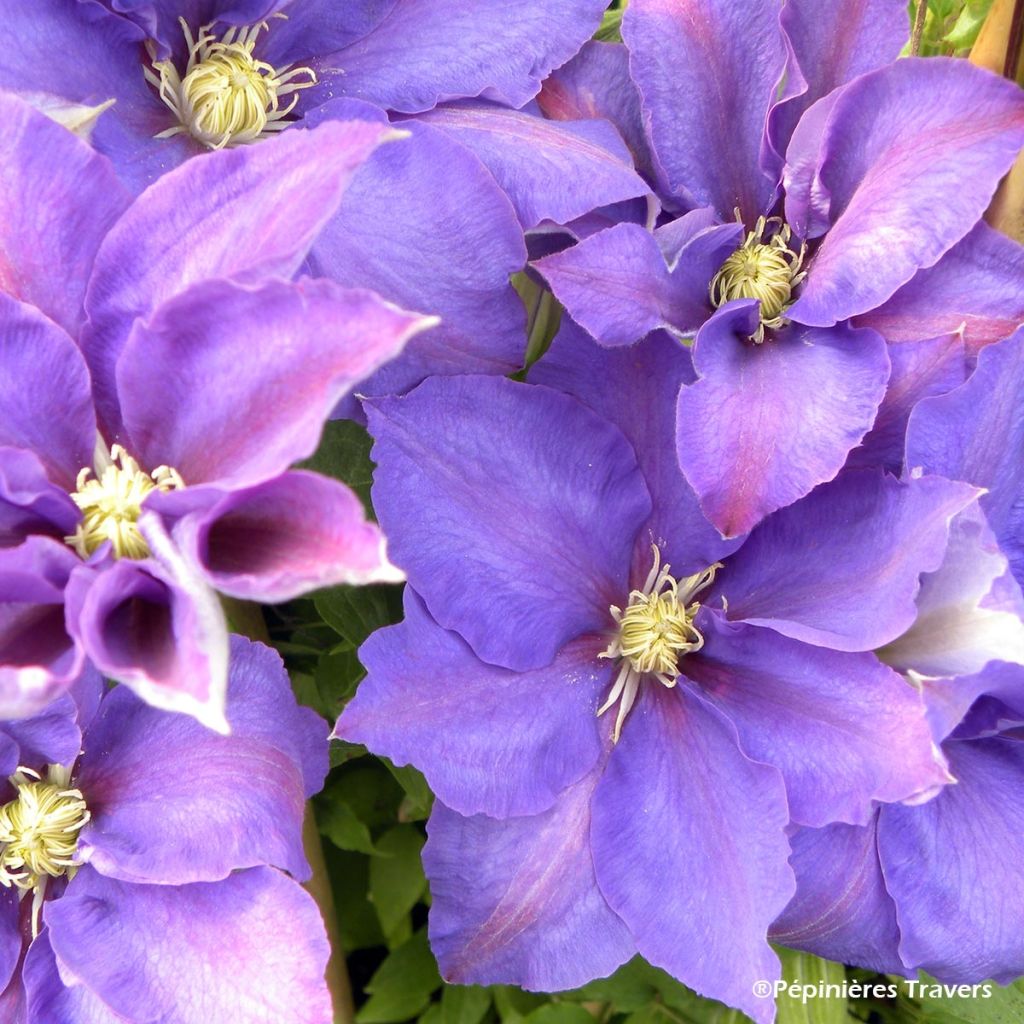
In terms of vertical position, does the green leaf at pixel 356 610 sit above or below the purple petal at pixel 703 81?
below

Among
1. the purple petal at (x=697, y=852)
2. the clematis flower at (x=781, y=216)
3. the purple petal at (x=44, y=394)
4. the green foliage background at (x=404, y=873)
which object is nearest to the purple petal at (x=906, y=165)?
the clematis flower at (x=781, y=216)

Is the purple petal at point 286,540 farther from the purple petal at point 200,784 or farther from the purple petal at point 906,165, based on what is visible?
the purple petal at point 906,165

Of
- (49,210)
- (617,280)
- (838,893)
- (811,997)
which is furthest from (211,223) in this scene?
(811,997)

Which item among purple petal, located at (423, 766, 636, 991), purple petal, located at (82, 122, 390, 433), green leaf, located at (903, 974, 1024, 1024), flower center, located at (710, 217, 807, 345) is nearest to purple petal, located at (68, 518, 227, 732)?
purple petal, located at (82, 122, 390, 433)

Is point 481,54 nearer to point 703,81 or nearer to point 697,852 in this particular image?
point 703,81

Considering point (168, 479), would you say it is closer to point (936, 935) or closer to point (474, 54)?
point (474, 54)

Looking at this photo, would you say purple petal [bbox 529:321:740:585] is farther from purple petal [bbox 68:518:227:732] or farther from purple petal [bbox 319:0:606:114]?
purple petal [bbox 68:518:227:732]
